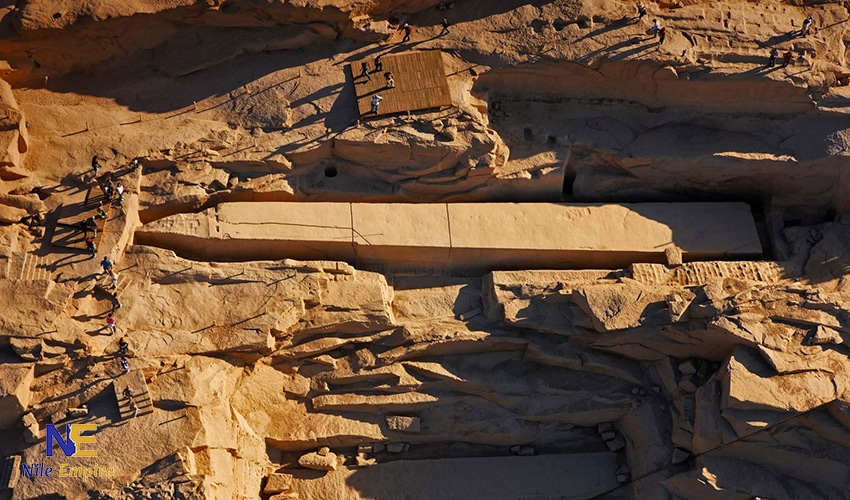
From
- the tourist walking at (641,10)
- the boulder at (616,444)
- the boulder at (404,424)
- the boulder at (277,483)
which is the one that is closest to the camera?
the boulder at (277,483)

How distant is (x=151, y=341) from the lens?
44.8 ft

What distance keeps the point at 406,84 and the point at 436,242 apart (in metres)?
2.54

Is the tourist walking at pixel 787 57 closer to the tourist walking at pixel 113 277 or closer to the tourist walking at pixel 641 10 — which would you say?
the tourist walking at pixel 641 10

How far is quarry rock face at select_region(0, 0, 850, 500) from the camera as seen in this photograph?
13.7 meters

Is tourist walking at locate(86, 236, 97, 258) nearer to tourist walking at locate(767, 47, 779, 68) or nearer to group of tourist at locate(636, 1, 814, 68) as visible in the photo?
group of tourist at locate(636, 1, 814, 68)

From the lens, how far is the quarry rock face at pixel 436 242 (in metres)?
13.7

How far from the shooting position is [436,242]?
586 inches

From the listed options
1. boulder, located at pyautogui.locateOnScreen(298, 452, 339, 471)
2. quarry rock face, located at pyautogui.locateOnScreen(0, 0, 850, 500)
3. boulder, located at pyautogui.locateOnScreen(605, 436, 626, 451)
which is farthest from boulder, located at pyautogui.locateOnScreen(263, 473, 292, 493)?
boulder, located at pyautogui.locateOnScreen(605, 436, 626, 451)

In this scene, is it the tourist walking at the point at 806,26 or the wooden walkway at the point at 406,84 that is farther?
the tourist walking at the point at 806,26

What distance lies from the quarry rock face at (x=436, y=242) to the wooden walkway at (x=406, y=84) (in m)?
0.05

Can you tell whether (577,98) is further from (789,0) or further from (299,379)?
(299,379)

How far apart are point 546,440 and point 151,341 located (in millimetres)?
6122

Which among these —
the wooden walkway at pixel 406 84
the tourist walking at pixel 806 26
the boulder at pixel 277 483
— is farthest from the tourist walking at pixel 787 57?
the boulder at pixel 277 483

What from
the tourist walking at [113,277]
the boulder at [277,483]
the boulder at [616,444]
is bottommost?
the boulder at [616,444]
